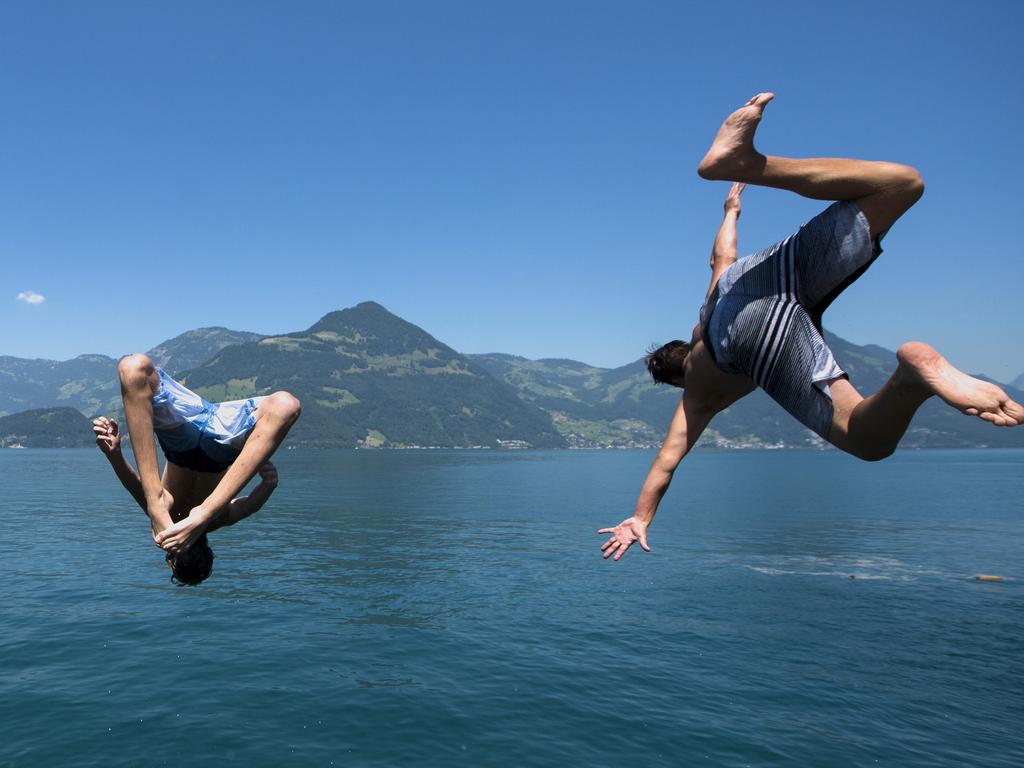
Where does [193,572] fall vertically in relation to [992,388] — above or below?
below

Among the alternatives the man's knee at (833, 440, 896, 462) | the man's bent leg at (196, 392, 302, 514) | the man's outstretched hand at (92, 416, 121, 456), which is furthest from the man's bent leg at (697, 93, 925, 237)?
the man's outstretched hand at (92, 416, 121, 456)

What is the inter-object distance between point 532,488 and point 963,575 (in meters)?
92.1

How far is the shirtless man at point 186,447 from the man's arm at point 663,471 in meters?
3.23

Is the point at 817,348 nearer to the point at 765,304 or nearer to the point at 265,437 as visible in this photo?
the point at 765,304

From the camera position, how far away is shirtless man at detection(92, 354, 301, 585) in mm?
6484

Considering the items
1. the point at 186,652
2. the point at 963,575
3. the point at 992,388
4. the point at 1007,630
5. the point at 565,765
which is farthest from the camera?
the point at 963,575

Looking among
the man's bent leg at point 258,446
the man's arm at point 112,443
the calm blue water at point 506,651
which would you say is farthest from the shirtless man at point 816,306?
the calm blue water at point 506,651

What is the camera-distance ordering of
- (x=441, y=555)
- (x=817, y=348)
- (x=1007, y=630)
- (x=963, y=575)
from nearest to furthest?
(x=817, y=348) → (x=1007, y=630) → (x=963, y=575) → (x=441, y=555)

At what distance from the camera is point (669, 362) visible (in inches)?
233

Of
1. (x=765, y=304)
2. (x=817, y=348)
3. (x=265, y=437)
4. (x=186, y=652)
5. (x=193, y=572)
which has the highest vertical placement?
(x=765, y=304)

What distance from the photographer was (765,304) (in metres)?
4.42

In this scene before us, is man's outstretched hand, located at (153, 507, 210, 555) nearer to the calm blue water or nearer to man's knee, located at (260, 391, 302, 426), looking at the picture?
man's knee, located at (260, 391, 302, 426)

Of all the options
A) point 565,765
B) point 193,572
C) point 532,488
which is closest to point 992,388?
point 193,572

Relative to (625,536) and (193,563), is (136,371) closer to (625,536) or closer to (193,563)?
(193,563)
